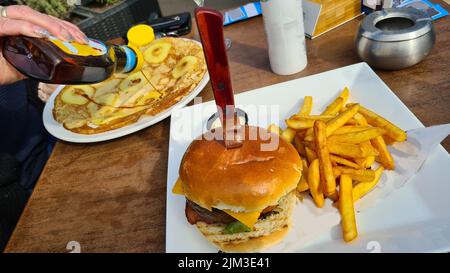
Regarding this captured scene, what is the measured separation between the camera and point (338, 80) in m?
1.76

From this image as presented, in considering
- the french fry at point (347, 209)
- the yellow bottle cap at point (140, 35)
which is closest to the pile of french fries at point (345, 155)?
the french fry at point (347, 209)


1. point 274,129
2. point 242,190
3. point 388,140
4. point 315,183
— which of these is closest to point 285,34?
point 274,129

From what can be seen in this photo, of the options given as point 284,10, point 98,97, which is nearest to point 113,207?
point 98,97

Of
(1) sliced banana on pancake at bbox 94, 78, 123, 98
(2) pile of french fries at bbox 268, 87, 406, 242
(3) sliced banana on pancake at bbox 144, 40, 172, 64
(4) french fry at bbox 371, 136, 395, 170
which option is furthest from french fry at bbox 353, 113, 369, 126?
(1) sliced banana on pancake at bbox 94, 78, 123, 98

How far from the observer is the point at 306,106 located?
1640 millimetres

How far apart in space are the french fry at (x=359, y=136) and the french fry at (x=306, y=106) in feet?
0.88

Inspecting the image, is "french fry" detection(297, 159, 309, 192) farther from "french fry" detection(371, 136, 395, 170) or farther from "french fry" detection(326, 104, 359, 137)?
"french fry" detection(371, 136, 395, 170)

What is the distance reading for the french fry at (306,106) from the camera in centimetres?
161

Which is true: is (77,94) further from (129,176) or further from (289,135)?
(289,135)

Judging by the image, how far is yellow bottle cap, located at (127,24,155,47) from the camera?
7.82 feet

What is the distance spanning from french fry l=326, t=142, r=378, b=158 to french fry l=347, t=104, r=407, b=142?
0.35ft

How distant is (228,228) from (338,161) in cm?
49

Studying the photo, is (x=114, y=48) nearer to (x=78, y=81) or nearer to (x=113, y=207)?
(x=78, y=81)

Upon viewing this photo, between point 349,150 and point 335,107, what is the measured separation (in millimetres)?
311
